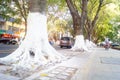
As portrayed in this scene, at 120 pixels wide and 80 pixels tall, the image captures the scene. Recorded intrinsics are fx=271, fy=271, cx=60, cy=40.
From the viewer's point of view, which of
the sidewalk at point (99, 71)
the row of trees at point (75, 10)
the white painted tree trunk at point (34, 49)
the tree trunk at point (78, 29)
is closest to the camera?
the sidewalk at point (99, 71)

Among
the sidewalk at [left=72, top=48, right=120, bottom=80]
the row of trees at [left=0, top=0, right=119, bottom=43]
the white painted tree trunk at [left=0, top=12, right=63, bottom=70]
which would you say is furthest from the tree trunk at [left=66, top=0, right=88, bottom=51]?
the white painted tree trunk at [left=0, top=12, right=63, bottom=70]

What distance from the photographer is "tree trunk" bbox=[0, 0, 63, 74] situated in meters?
10.5

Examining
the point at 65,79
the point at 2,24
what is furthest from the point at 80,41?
the point at 2,24

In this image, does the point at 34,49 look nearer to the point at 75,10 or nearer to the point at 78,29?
the point at 78,29

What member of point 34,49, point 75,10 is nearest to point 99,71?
point 34,49

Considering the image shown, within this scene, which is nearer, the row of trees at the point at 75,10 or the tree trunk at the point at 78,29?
the tree trunk at the point at 78,29

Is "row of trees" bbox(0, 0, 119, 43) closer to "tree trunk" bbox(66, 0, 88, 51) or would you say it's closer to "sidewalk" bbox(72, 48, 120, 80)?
"tree trunk" bbox(66, 0, 88, 51)

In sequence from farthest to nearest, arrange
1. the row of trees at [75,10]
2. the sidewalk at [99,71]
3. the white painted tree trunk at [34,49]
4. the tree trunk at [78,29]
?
1. the row of trees at [75,10]
2. the tree trunk at [78,29]
3. the white painted tree trunk at [34,49]
4. the sidewalk at [99,71]

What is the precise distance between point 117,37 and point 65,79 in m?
89.0

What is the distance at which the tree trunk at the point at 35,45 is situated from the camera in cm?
1055

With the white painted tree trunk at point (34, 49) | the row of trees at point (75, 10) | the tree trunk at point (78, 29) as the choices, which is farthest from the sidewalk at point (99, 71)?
the row of trees at point (75, 10)

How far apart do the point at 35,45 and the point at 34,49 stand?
175mm

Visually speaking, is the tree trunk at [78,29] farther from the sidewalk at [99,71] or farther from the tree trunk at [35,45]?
the tree trunk at [35,45]

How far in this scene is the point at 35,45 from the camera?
36.5 ft
